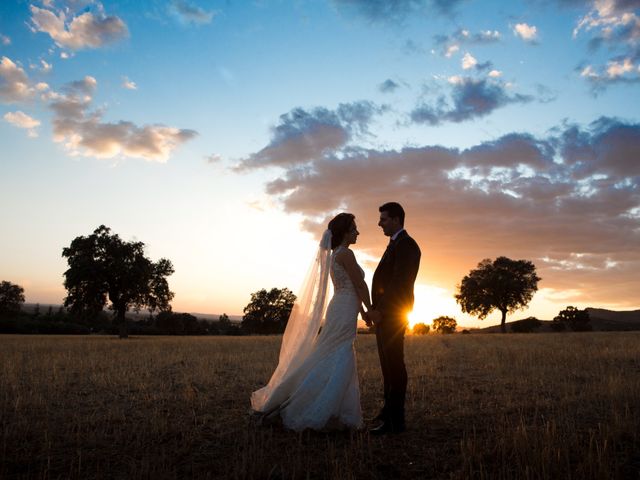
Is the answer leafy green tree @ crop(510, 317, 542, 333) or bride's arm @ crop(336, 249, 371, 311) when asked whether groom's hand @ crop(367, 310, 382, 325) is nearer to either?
bride's arm @ crop(336, 249, 371, 311)

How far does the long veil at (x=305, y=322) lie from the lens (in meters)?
7.44

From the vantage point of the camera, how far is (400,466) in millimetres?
5379

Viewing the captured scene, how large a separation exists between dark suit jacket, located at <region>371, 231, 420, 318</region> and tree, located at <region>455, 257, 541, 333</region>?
67695 mm

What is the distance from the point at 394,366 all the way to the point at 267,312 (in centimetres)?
7996

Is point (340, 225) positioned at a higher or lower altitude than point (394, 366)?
higher

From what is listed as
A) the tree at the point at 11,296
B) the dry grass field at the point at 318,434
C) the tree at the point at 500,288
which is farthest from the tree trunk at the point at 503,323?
the tree at the point at 11,296

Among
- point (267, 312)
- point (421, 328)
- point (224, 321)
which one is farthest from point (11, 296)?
point (421, 328)

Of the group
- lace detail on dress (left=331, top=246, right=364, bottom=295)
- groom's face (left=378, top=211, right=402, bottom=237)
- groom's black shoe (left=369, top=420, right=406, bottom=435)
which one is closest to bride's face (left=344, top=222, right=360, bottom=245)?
lace detail on dress (left=331, top=246, right=364, bottom=295)

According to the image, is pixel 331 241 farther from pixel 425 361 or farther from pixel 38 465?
pixel 425 361

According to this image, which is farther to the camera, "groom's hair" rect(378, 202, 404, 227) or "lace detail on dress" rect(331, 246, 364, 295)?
"lace detail on dress" rect(331, 246, 364, 295)

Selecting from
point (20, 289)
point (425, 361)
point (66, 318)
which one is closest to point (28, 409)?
point (425, 361)

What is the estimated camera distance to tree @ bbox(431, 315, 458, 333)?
249 feet

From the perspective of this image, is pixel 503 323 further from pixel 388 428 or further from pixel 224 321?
pixel 388 428

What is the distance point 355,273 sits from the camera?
7.26 metres
